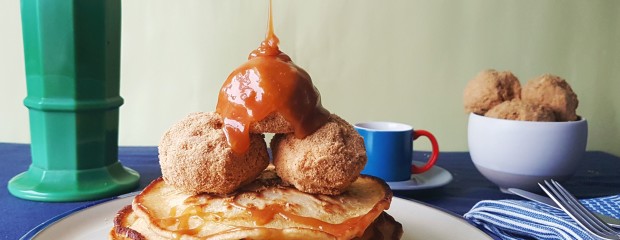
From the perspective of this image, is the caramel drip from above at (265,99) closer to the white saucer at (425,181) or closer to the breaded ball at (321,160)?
the breaded ball at (321,160)

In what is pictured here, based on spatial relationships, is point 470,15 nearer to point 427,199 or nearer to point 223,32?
point 223,32

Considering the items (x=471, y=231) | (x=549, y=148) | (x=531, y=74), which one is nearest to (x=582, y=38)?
(x=531, y=74)

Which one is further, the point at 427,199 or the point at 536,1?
the point at 536,1

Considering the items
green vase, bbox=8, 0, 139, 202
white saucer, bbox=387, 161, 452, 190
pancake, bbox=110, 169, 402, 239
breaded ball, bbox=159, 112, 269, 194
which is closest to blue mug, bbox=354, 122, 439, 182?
white saucer, bbox=387, 161, 452, 190

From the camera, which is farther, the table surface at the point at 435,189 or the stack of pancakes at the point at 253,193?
the table surface at the point at 435,189

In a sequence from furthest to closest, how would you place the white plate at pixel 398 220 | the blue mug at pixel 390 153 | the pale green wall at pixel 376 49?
1. the pale green wall at pixel 376 49
2. the blue mug at pixel 390 153
3. the white plate at pixel 398 220

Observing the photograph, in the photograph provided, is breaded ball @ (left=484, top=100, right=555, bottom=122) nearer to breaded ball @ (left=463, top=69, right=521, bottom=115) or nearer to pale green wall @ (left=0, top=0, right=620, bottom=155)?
breaded ball @ (left=463, top=69, right=521, bottom=115)

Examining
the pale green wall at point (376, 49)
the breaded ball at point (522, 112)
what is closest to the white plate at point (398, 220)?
the breaded ball at point (522, 112)
